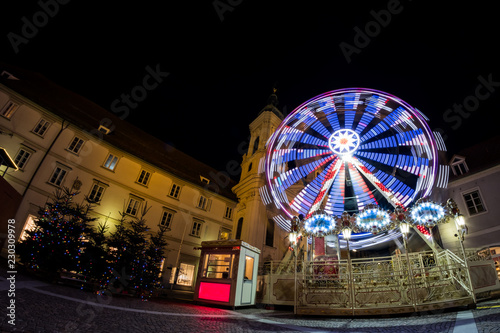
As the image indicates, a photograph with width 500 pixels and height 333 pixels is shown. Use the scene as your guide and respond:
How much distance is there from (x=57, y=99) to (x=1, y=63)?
3.89m

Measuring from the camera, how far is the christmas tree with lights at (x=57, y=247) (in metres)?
10.8

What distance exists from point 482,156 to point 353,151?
460 inches

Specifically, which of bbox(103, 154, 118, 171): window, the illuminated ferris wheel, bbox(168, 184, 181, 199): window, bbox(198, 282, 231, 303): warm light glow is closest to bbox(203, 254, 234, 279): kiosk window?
bbox(198, 282, 231, 303): warm light glow

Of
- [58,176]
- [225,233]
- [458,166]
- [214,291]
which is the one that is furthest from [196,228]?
[458,166]

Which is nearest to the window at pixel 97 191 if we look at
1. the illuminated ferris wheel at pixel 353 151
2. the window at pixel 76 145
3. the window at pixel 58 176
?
the window at pixel 58 176

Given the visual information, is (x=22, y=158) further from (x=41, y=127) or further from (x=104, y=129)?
(x=104, y=129)

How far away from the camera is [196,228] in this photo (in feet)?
77.5

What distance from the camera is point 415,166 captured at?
14055 millimetres

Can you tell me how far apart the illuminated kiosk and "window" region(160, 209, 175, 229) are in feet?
31.6

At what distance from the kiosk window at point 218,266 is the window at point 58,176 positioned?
12.8m

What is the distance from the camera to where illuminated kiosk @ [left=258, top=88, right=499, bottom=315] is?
31.7 feet

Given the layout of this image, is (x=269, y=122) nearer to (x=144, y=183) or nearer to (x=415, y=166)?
(x=144, y=183)

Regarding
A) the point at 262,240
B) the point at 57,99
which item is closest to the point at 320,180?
the point at 262,240

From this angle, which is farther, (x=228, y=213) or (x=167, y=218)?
(x=228, y=213)
